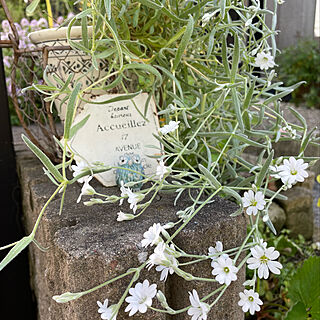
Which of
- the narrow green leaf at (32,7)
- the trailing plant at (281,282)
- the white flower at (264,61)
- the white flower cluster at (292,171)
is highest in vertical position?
the narrow green leaf at (32,7)

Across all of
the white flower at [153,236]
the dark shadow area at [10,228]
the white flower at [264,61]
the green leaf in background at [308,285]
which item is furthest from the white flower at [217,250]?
the dark shadow area at [10,228]

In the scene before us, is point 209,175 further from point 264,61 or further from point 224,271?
point 264,61

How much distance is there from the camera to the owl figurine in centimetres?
79

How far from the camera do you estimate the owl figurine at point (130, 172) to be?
31.1 inches

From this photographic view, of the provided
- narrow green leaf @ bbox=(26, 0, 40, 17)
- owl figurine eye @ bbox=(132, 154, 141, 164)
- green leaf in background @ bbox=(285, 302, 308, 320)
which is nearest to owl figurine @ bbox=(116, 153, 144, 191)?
owl figurine eye @ bbox=(132, 154, 141, 164)

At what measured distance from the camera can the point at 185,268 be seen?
646mm

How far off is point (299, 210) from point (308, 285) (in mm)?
662

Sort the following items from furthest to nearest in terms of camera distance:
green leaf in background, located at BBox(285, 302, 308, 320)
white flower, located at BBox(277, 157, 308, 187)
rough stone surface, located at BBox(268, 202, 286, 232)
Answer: rough stone surface, located at BBox(268, 202, 286, 232)
green leaf in background, located at BBox(285, 302, 308, 320)
white flower, located at BBox(277, 157, 308, 187)

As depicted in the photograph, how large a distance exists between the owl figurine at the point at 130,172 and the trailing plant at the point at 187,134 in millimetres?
15

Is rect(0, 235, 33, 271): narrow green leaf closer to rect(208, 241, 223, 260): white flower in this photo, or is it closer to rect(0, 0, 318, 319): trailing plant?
rect(0, 0, 318, 319): trailing plant

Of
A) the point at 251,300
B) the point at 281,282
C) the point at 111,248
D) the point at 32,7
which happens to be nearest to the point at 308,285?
the point at 281,282

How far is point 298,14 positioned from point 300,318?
0.87m

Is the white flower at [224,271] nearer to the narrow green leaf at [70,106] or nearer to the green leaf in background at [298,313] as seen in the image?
the narrow green leaf at [70,106]

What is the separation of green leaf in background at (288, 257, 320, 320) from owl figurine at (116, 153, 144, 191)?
0.52 metres
